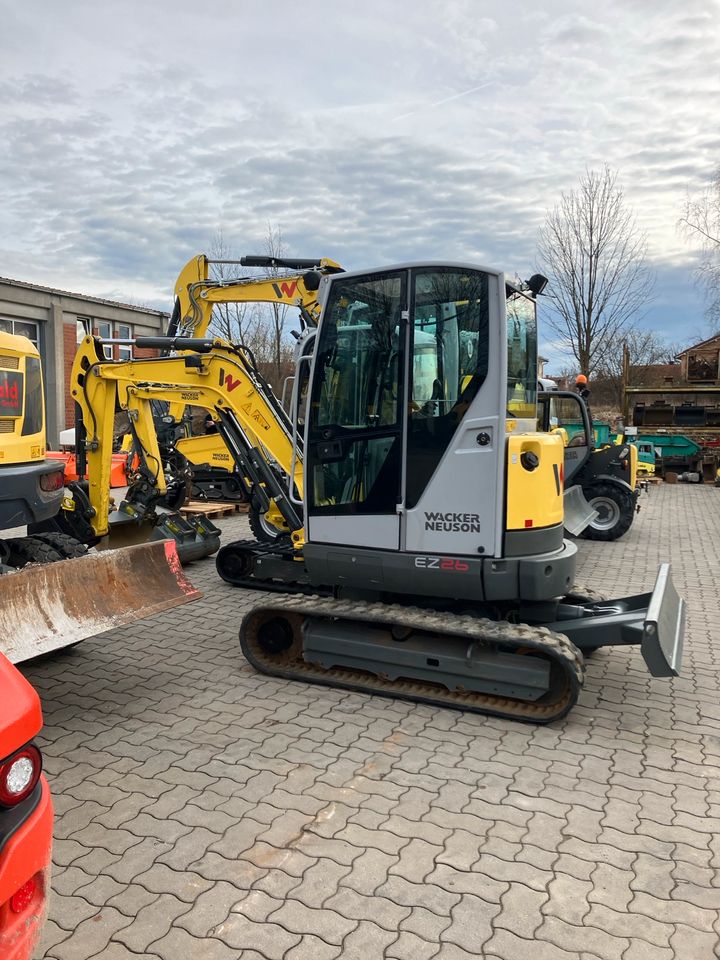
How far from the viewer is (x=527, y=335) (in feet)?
16.9

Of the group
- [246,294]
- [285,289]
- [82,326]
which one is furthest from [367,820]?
[82,326]

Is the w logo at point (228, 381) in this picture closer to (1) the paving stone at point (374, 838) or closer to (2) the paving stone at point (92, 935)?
(1) the paving stone at point (374, 838)

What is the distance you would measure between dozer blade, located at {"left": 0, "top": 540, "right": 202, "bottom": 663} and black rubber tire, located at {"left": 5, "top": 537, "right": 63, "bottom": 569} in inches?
40.2

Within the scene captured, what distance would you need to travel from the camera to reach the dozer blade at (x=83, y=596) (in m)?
3.91

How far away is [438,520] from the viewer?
4.75 m

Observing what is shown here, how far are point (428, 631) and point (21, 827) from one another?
3176 mm

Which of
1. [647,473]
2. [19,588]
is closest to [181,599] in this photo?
[19,588]

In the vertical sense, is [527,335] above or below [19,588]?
above

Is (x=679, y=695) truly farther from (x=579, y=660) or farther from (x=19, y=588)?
(x=19, y=588)

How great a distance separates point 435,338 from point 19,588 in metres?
2.87


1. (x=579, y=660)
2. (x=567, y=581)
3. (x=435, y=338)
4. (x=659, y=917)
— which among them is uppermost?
(x=435, y=338)

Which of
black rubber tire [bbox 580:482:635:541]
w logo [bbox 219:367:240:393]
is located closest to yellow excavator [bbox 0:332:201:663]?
w logo [bbox 219:367:240:393]

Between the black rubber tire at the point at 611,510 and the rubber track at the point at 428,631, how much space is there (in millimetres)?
7050

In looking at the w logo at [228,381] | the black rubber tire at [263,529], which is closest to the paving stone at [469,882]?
the black rubber tire at [263,529]
